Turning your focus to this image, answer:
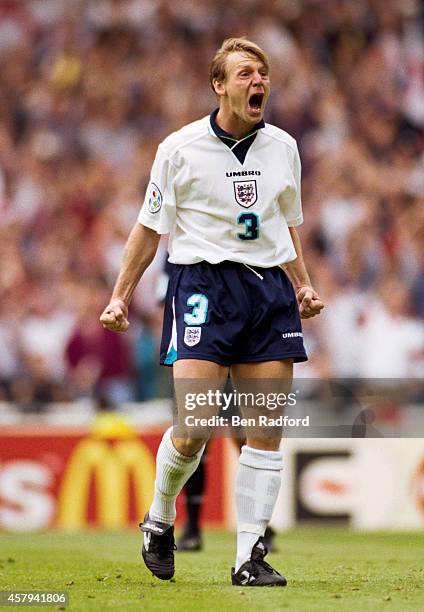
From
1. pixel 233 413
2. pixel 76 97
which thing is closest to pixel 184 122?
pixel 76 97

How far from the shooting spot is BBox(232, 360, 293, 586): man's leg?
6.44 m

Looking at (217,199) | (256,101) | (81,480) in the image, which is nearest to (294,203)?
(217,199)

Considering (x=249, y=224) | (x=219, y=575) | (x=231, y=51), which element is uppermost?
(x=231, y=51)

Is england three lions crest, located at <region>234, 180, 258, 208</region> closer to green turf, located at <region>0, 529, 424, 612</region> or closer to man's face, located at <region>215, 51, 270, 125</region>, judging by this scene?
man's face, located at <region>215, 51, 270, 125</region>

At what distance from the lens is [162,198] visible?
6.55 meters

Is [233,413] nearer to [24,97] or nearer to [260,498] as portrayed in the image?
[260,498]

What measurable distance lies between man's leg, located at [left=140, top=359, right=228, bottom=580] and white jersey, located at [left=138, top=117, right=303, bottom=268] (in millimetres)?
530

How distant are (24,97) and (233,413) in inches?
376

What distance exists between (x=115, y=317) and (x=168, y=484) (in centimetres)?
81

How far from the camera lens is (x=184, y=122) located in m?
16.3

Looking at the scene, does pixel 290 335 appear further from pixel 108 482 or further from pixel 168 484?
pixel 108 482

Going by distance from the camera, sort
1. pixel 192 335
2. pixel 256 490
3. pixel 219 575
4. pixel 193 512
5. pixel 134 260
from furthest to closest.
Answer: pixel 193 512 < pixel 219 575 < pixel 134 260 < pixel 256 490 < pixel 192 335

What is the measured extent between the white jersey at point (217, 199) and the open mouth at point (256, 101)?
7.1 inches

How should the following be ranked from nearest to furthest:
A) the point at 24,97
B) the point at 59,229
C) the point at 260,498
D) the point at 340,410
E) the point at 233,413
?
the point at 260,498 < the point at 233,413 < the point at 340,410 < the point at 59,229 < the point at 24,97
